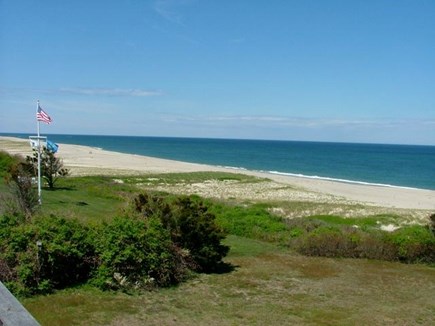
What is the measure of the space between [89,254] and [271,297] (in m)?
5.06

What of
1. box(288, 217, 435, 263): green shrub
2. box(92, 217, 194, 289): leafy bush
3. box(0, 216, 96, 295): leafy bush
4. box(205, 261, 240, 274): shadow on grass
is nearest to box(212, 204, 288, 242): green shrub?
box(288, 217, 435, 263): green shrub

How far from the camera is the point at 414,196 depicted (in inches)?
2000

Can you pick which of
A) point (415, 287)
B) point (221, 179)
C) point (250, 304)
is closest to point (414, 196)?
point (221, 179)

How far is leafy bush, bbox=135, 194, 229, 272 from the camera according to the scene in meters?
15.5

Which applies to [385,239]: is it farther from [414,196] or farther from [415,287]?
[414,196]

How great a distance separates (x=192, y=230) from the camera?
51.2 ft

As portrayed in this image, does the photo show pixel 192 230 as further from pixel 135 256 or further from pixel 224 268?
pixel 135 256

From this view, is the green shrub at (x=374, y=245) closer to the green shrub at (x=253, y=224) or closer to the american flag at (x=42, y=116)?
the green shrub at (x=253, y=224)

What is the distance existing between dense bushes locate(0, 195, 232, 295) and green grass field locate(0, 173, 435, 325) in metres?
0.46

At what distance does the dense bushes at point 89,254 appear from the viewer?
12.1 meters

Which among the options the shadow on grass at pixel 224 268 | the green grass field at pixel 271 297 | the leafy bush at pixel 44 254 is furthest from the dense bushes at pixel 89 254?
the shadow on grass at pixel 224 268

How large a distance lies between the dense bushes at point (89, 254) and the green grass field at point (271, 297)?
460 millimetres

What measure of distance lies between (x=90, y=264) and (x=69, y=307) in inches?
84.4

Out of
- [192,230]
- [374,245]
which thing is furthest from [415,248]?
[192,230]
